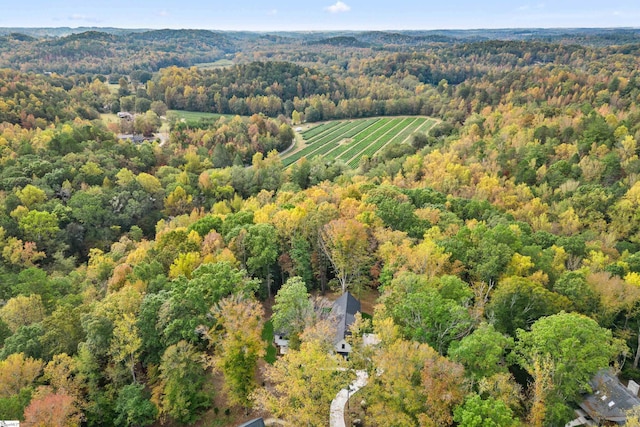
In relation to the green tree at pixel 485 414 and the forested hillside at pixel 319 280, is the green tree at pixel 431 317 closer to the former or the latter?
the forested hillside at pixel 319 280

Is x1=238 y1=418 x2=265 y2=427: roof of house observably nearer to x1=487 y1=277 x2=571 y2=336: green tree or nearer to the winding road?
the winding road

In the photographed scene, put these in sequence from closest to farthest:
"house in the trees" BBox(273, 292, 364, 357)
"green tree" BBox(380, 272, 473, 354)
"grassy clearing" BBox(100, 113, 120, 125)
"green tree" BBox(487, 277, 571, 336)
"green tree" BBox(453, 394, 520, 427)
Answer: "green tree" BBox(453, 394, 520, 427)
"green tree" BBox(380, 272, 473, 354)
"green tree" BBox(487, 277, 571, 336)
"house in the trees" BBox(273, 292, 364, 357)
"grassy clearing" BBox(100, 113, 120, 125)

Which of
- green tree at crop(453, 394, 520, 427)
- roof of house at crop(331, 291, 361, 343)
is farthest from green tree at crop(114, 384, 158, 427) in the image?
green tree at crop(453, 394, 520, 427)

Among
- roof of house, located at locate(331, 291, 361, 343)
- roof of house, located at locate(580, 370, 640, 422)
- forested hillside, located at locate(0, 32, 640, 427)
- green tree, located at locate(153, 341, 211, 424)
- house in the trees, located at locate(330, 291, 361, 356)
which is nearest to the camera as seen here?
forested hillside, located at locate(0, 32, 640, 427)

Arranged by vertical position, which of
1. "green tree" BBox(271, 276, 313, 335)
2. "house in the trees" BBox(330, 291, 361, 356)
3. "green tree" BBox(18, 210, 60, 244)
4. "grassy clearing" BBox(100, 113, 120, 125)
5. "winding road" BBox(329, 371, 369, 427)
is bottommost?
"green tree" BBox(18, 210, 60, 244)

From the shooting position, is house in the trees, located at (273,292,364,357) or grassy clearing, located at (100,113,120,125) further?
grassy clearing, located at (100,113,120,125)

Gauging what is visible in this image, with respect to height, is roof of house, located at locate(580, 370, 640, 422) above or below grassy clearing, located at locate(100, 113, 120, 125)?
below

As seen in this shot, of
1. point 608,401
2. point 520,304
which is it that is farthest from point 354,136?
point 608,401
